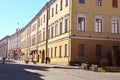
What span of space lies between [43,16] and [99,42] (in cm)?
2545

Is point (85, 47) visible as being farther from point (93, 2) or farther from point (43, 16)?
point (43, 16)

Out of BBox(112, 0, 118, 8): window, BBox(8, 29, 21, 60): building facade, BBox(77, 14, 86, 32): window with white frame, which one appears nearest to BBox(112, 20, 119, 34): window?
BBox(112, 0, 118, 8): window

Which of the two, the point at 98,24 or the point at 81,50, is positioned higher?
the point at 98,24

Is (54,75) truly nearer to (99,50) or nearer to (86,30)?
(86,30)

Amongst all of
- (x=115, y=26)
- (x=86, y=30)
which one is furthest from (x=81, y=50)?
(x=115, y=26)

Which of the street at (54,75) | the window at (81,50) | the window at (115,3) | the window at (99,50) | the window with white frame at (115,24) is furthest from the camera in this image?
the window at (115,3)

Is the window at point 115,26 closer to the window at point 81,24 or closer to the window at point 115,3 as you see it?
the window at point 115,3

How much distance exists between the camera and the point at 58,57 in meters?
50.9

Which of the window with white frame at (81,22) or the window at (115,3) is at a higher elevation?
the window at (115,3)

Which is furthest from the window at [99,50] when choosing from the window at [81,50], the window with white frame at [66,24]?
the window with white frame at [66,24]

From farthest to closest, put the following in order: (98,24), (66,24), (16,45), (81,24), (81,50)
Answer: (16,45) → (66,24) → (98,24) → (81,24) → (81,50)

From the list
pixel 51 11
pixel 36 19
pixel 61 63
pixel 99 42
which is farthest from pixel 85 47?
pixel 36 19

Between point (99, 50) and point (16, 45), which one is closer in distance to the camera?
point (99, 50)

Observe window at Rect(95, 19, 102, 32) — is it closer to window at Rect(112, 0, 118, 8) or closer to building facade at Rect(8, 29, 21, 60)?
window at Rect(112, 0, 118, 8)
